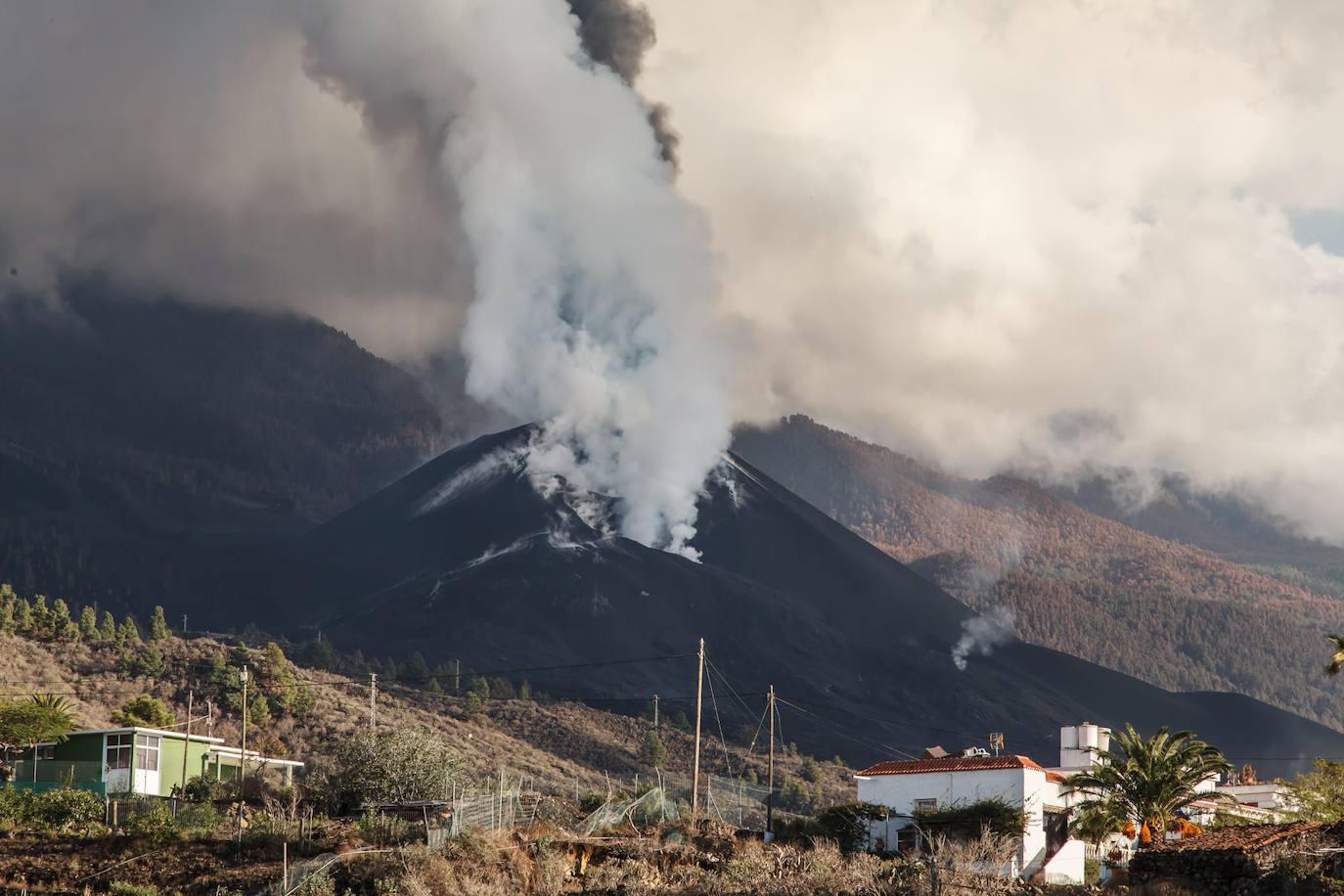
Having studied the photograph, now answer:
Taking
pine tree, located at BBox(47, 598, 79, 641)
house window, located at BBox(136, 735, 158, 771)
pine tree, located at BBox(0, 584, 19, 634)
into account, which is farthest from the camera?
pine tree, located at BBox(47, 598, 79, 641)

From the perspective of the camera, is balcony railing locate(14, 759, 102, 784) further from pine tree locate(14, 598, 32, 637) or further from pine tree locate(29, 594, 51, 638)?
pine tree locate(29, 594, 51, 638)

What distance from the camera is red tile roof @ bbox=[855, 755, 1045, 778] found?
61.0 meters

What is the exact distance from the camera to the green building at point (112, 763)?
2441 inches

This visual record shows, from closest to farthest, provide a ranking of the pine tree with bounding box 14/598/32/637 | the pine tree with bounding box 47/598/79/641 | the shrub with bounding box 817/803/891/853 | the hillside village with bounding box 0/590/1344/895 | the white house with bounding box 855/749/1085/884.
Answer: the hillside village with bounding box 0/590/1344/895, the white house with bounding box 855/749/1085/884, the shrub with bounding box 817/803/891/853, the pine tree with bounding box 14/598/32/637, the pine tree with bounding box 47/598/79/641

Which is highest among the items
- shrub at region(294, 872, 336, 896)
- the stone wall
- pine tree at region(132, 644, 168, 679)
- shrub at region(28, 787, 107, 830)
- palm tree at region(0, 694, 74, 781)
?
pine tree at region(132, 644, 168, 679)

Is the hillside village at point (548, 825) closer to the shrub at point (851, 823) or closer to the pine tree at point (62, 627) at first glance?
the shrub at point (851, 823)

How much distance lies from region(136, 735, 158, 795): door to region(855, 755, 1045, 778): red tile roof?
87.3ft

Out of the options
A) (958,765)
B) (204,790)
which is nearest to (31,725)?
(204,790)

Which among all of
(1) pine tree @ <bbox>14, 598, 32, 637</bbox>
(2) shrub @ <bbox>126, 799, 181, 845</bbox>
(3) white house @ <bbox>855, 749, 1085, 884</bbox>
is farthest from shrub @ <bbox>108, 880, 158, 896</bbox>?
(1) pine tree @ <bbox>14, 598, 32, 637</bbox>

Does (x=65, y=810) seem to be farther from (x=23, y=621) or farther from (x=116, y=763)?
(x=23, y=621)

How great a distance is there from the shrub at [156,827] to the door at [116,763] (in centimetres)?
881

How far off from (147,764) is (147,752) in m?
0.44

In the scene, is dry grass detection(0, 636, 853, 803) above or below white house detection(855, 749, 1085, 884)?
above

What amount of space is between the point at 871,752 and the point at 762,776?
3307cm
